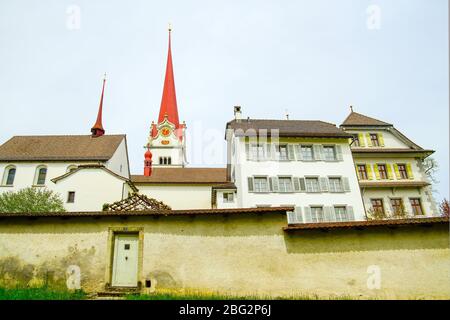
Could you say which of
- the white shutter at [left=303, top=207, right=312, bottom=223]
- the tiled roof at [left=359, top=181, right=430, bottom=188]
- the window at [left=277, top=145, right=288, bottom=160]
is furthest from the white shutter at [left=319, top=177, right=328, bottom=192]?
the window at [left=277, top=145, right=288, bottom=160]

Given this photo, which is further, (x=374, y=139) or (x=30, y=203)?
(x=374, y=139)

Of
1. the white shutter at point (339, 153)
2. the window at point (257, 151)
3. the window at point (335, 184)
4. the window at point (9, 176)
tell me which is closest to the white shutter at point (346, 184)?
the window at point (335, 184)

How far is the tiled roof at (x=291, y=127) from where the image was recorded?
920 inches

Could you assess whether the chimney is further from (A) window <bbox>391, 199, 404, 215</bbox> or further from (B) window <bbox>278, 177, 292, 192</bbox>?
(A) window <bbox>391, 199, 404, 215</bbox>

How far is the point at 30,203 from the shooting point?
19.4 meters

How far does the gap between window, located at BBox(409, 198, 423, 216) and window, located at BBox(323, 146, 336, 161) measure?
678cm

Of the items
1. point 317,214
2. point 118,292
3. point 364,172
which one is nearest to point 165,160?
point 317,214

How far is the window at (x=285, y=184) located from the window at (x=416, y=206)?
970 centimetres

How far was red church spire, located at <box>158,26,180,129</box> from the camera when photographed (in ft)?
184

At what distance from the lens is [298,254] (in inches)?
391

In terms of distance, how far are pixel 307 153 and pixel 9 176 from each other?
27.7m

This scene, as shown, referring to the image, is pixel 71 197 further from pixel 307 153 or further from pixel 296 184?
pixel 307 153

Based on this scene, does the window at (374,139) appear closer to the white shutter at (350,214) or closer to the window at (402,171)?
the window at (402,171)
